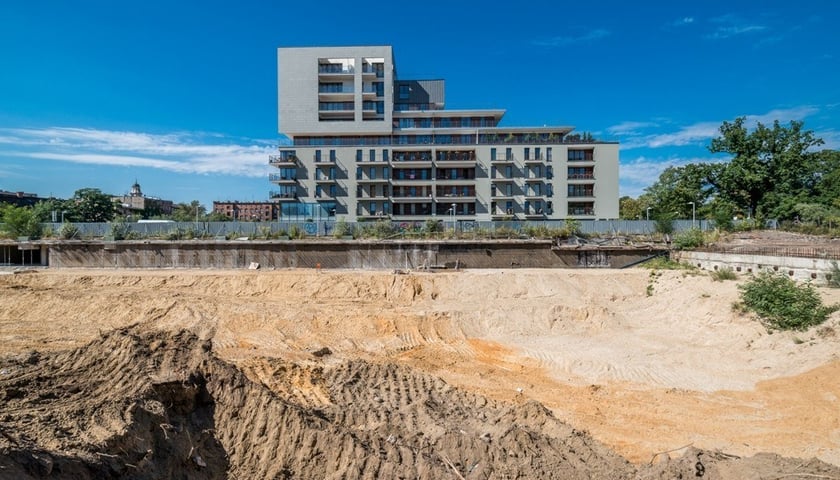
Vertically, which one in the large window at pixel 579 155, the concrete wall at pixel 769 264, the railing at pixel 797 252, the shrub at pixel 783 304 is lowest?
the shrub at pixel 783 304

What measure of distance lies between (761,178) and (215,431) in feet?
219

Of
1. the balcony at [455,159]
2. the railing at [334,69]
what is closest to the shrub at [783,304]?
the balcony at [455,159]

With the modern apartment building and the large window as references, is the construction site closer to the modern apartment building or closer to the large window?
the modern apartment building

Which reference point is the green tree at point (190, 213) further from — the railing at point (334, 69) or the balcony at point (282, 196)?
the railing at point (334, 69)

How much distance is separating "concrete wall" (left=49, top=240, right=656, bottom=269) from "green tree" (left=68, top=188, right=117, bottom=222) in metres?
49.6

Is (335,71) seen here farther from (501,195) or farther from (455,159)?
(501,195)

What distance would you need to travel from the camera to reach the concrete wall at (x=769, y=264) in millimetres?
22469

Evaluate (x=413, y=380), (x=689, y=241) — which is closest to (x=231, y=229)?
(x=413, y=380)

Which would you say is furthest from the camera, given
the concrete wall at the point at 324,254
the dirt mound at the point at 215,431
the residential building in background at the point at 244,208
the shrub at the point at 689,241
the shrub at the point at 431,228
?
the residential building in background at the point at 244,208

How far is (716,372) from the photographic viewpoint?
16422 millimetres

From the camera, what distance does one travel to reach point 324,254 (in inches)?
1527

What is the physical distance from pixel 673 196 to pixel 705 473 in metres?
65.1

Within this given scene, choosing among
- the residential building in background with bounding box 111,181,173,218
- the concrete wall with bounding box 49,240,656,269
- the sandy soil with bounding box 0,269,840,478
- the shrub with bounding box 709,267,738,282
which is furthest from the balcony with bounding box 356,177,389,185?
the residential building in background with bounding box 111,181,173,218

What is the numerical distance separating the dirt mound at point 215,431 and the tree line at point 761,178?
5285cm
